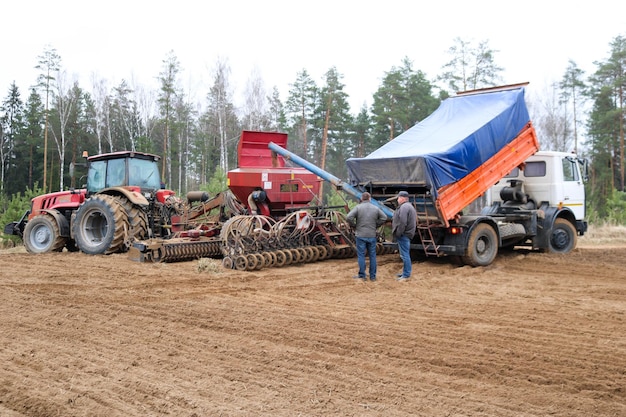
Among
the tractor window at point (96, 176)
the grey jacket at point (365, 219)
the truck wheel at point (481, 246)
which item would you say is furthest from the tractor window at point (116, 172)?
the truck wheel at point (481, 246)

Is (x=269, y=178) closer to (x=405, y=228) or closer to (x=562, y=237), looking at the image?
(x=405, y=228)

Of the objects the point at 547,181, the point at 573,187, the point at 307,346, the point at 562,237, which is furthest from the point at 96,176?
the point at 573,187

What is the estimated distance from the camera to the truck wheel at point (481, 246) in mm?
10484

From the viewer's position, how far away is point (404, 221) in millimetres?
9195

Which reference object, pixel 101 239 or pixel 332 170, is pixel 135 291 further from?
pixel 332 170

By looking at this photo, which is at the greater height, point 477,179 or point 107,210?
point 477,179

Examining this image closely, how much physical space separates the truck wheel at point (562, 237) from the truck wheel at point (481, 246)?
8.08 feet

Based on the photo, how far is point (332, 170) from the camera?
125 ft

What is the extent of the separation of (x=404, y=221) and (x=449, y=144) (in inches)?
80.9

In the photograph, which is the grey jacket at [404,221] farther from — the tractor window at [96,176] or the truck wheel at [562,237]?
the tractor window at [96,176]

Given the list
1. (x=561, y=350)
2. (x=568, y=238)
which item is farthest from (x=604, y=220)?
(x=561, y=350)

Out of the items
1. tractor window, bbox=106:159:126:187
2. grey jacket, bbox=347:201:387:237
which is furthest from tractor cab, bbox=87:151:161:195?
grey jacket, bbox=347:201:387:237

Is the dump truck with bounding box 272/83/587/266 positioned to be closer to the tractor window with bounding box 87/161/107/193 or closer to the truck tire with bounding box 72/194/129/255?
the truck tire with bounding box 72/194/129/255

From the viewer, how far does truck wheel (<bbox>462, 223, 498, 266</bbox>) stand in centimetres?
1048
